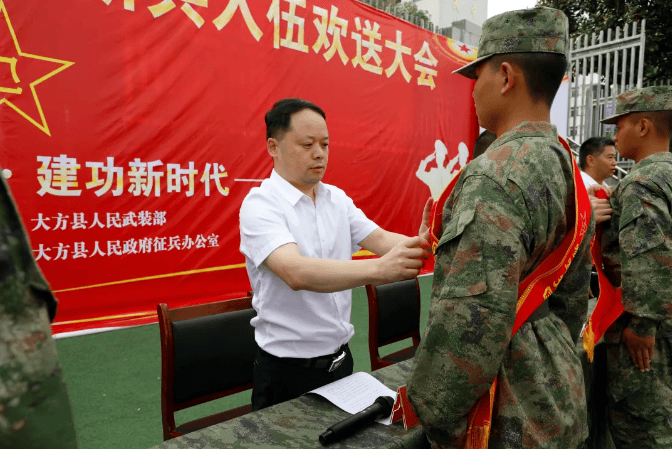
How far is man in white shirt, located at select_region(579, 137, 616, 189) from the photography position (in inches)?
136

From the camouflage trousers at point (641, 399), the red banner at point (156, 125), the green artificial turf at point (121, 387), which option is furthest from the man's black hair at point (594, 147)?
the camouflage trousers at point (641, 399)

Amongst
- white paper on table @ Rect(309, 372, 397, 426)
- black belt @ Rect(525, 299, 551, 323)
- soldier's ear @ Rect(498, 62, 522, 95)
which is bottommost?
white paper on table @ Rect(309, 372, 397, 426)

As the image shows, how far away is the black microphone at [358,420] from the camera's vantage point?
0.93 meters

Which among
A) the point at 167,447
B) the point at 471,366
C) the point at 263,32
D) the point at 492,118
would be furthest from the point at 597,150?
the point at 167,447

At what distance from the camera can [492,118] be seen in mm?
962

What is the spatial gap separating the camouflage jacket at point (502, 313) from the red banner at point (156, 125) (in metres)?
2.52

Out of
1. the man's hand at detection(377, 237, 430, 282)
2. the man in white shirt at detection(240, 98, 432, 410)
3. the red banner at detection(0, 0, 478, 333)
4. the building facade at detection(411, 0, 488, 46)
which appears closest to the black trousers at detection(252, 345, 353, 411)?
the man in white shirt at detection(240, 98, 432, 410)

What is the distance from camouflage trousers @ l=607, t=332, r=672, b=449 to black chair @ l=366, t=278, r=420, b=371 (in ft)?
2.93

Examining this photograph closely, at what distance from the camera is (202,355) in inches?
58.8

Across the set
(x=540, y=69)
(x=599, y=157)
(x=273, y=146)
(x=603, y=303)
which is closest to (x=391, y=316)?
(x=603, y=303)

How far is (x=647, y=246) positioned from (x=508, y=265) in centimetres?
102

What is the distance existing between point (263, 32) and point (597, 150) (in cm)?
264

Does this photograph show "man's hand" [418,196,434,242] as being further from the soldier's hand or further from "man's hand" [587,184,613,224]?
the soldier's hand

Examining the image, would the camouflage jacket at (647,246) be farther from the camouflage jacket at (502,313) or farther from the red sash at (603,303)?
the camouflage jacket at (502,313)
